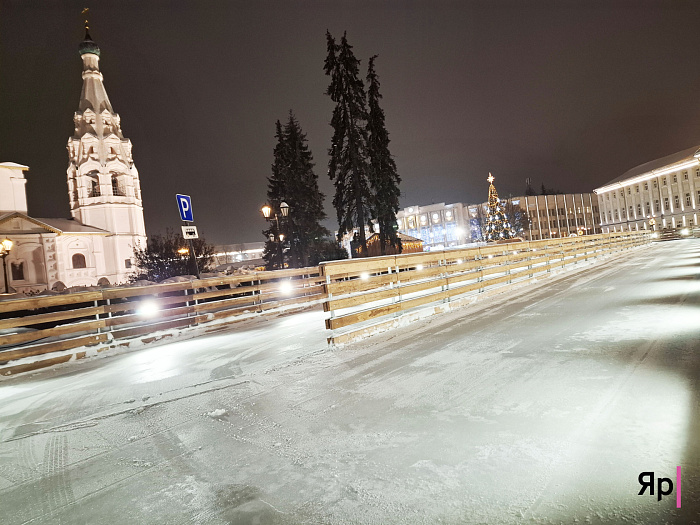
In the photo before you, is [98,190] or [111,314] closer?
[111,314]

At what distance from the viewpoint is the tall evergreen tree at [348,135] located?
28750 millimetres

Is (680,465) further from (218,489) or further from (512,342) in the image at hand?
(512,342)

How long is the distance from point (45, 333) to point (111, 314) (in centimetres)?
249

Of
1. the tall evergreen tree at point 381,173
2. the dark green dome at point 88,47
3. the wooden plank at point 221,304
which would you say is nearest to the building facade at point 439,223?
the dark green dome at point 88,47

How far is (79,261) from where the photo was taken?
181 feet

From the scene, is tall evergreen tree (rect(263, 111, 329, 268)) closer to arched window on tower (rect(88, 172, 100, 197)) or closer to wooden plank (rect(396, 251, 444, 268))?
wooden plank (rect(396, 251, 444, 268))

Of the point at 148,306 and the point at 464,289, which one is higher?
the point at 148,306

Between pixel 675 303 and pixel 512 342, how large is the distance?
173 inches

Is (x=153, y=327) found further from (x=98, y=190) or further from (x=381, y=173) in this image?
(x=98, y=190)

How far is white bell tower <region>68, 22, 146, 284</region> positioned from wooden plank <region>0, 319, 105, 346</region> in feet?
201

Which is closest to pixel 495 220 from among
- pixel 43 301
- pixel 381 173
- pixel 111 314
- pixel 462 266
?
pixel 381 173

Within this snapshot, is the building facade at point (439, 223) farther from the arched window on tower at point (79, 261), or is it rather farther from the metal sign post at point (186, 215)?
the metal sign post at point (186, 215)

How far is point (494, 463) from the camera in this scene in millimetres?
2805

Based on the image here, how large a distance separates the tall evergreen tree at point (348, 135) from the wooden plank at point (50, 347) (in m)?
21.2
